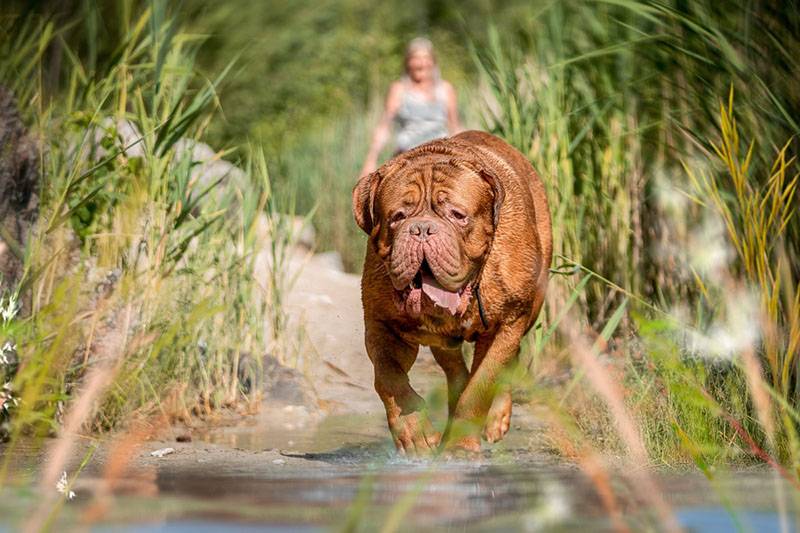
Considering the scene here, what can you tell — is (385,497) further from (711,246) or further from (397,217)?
(711,246)

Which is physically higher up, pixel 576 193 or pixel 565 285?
pixel 576 193

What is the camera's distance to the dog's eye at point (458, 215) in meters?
6.22

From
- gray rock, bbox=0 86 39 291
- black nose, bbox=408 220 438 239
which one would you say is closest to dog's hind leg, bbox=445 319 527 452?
black nose, bbox=408 220 438 239

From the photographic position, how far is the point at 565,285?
8.60 m

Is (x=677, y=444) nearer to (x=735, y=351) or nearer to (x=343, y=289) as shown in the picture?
(x=735, y=351)

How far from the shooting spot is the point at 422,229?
19.7 feet

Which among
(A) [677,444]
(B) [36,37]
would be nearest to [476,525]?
(A) [677,444]

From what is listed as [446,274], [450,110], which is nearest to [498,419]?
[446,274]

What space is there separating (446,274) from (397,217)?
0.40 m

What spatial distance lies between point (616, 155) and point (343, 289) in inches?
121

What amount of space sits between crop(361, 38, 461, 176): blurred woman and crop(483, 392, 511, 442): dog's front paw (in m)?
4.47

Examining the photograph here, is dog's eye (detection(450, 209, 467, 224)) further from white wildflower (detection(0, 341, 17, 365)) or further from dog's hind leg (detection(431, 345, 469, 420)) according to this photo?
white wildflower (detection(0, 341, 17, 365))

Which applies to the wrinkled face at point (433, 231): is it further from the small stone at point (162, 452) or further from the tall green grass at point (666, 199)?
the small stone at point (162, 452)

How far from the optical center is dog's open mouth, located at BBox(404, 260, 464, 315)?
6.12 metres
